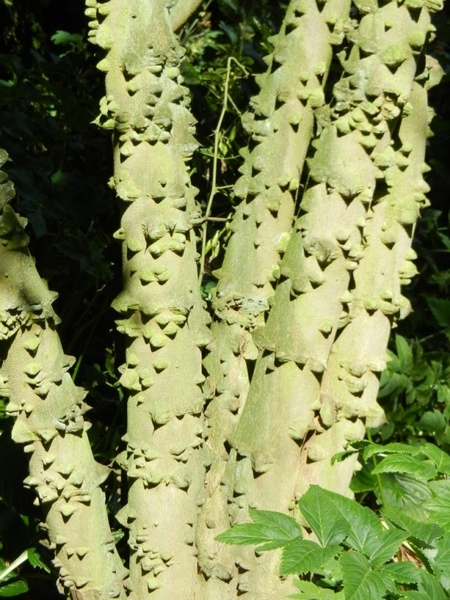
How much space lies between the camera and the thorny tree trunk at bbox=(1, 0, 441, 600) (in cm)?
153

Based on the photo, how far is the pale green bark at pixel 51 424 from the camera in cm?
140

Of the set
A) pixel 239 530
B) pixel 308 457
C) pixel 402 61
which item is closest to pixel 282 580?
pixel 308 457

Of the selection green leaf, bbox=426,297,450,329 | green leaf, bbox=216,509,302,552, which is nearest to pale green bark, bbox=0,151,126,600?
green leaf, bbox=216,509,302,552

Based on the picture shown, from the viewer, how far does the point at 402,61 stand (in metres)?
1.53

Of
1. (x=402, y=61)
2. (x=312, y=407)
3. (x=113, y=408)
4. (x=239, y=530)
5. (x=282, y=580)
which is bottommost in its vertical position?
(x=113, y=408)

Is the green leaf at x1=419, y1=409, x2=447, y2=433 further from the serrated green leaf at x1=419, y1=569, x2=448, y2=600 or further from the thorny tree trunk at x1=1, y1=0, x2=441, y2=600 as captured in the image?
the serrated green leaf at x1=419, y1=569, x2=448, y2=600

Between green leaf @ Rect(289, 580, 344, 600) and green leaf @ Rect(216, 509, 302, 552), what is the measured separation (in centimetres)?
11

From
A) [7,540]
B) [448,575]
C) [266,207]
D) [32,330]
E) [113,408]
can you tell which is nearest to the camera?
[448,575]

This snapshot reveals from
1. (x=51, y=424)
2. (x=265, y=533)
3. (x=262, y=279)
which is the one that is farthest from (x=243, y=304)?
(x=265, y=533)

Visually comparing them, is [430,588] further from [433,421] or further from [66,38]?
[66,38]

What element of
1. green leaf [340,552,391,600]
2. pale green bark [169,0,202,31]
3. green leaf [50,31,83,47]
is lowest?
green leaf [340,552,391,600]

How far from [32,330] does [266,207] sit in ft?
1.76

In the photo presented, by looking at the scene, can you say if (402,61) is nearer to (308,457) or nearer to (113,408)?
(308,457)

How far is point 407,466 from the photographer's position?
132 cm
